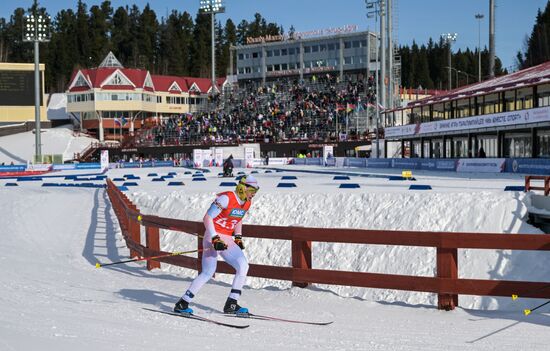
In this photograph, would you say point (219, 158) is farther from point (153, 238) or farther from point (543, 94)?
point (153, 238)

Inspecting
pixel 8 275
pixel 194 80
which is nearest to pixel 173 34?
pixel 194 80

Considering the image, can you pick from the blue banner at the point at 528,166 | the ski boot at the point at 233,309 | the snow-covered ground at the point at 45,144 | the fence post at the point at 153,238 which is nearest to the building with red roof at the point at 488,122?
the blue banner at the point at 528,166

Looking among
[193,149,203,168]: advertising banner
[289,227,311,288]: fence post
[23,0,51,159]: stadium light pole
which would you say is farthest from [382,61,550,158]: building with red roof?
[23,0,51,159]: stadium light pole

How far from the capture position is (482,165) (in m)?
42.5

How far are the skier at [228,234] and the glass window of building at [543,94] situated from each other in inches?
1445

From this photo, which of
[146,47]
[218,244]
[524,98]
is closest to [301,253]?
[218,244]

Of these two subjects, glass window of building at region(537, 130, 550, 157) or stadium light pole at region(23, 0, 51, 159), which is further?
stadium light pole at region(23, 0, 51, 159)

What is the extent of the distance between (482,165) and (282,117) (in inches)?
1636

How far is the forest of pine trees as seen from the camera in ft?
469

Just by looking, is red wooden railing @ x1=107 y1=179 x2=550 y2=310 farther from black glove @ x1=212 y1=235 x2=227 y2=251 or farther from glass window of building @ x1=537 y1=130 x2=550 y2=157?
glass window of building @ x1=537 y1=130 x2=550 y2=157

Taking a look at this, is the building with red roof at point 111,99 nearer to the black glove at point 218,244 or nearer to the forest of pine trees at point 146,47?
the forest of pine trees at point 146,47

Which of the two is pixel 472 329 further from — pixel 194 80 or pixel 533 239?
pixel 194 80

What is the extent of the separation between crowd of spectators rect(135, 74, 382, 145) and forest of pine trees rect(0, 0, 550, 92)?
55.2 metres

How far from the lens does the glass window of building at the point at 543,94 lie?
41.0 meters
